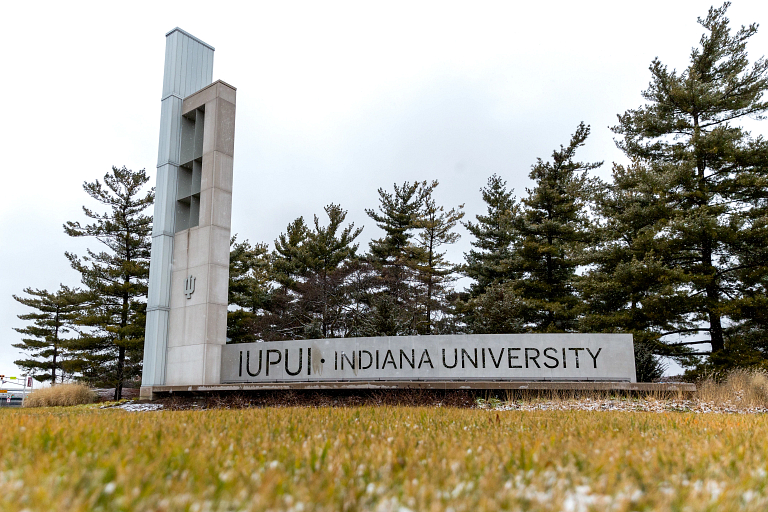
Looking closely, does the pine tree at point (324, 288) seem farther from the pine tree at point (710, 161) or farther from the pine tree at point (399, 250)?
the pine tree at point (710, 161)

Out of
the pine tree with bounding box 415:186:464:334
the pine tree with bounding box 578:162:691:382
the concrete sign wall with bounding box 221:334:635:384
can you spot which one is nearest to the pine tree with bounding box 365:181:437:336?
the pine tree with bounding box 415:186:464:334

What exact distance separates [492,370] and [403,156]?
99.6 ft

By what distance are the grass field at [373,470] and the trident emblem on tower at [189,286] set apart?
468 inches

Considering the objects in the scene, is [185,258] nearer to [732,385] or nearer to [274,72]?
[274,72]

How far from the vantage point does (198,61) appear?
1869 centimetres

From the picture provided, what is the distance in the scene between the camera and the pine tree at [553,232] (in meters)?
26.2

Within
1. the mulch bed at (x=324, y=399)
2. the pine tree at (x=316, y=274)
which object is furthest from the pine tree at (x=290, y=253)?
the mulch bed at (x=324, y=399)

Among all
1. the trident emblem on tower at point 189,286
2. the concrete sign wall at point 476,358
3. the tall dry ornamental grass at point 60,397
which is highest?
the trident emblem on tower at point 189,286

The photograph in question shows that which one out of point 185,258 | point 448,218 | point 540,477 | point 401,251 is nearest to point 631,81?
point 448,218

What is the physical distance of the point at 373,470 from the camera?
9.43ft

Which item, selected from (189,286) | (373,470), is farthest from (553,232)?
(373,470)

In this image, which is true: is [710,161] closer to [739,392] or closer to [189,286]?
[739,392]

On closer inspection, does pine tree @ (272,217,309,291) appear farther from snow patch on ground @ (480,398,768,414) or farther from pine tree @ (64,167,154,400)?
snow patch on ground @ (480,398,768,414)

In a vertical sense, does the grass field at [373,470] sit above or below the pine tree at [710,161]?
below
